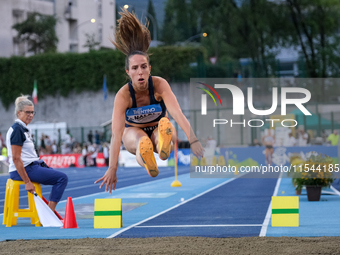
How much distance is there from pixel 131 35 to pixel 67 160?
1067 inches

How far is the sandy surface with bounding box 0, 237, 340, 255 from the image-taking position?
7.03 metres

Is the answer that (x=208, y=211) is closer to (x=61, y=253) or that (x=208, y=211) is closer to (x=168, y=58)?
(x=61, y=253)

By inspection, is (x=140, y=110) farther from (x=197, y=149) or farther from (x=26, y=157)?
(x=26, y=157)

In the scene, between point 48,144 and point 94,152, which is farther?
point 48,144

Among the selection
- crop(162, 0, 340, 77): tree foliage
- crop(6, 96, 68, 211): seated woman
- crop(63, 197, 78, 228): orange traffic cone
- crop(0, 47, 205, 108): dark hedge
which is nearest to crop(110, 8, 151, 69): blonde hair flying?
crop(6, 96, 68, 211): seated woman

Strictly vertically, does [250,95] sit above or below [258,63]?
below

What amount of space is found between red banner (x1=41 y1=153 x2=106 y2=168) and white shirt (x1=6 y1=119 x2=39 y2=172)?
22.0m

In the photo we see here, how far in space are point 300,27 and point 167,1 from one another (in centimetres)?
912

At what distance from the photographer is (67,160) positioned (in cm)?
3180

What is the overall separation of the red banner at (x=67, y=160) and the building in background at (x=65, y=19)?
14.0 meters

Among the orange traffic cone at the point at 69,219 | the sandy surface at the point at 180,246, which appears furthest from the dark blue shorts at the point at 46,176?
the sandy surface at the point at 180,246

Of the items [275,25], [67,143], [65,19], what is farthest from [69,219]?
[65,19]

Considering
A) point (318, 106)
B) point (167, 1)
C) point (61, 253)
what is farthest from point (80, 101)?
point (61, 253)

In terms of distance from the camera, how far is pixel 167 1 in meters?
37.0
